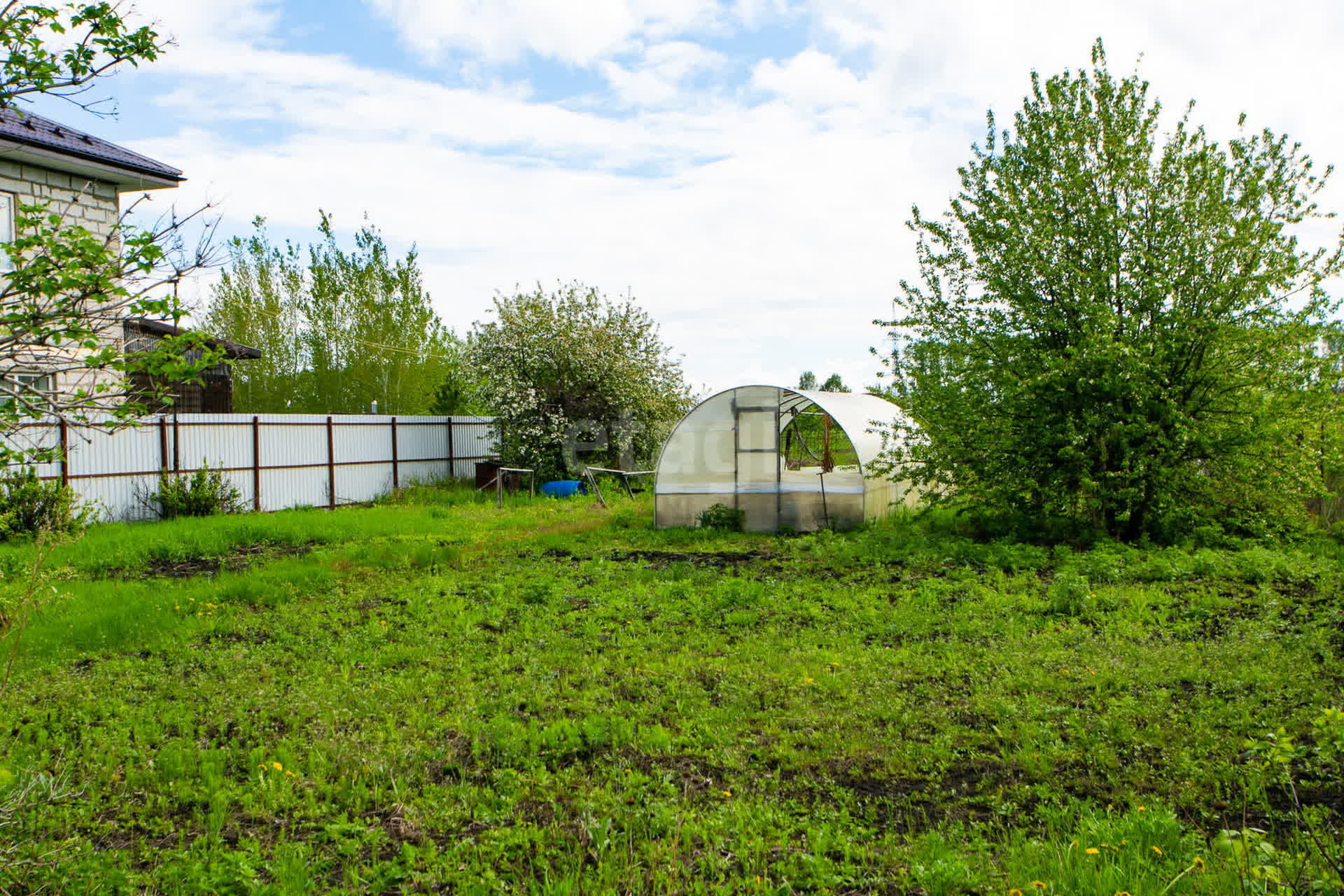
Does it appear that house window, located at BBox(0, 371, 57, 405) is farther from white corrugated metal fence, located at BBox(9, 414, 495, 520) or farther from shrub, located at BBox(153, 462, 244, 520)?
shrub, located at BBox(153, 462, 244, 520)

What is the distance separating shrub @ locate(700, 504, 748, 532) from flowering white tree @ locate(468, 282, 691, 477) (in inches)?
292

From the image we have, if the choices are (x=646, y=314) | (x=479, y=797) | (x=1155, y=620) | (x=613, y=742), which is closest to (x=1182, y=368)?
(x=1155, y=620)

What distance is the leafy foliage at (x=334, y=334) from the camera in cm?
3002

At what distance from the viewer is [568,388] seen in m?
21.5

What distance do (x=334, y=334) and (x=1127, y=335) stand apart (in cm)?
2578

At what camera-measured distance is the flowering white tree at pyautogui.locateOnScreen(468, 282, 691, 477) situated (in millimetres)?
20984

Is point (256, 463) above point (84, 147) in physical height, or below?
below

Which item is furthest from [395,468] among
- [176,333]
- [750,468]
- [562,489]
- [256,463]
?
[176,333]

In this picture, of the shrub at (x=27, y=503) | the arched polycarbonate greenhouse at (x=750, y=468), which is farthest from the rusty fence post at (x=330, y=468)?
the arched polycarbonate greenhouse at (x=750, y=468)

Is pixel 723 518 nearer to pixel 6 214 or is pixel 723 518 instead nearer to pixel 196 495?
pixel 196 495

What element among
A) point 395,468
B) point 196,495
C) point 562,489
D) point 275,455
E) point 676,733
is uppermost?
point 275,455

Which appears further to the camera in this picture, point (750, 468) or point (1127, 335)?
point (750, 468)

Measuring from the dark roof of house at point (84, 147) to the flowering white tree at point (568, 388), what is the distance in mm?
8464

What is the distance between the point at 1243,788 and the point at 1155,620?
363 centimetres
